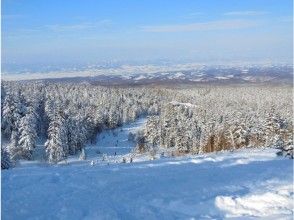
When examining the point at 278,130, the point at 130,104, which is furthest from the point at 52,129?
the point at 130,104

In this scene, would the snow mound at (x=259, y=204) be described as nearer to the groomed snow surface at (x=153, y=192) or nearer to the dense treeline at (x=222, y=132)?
the groomed snow surface at (x=153, y=192)

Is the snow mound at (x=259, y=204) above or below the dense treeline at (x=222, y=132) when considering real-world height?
above

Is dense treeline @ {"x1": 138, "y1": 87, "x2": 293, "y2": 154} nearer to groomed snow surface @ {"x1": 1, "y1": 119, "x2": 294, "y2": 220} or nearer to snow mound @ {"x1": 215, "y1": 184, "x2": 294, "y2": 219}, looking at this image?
groomed snow surface @ {"x1": 1, "y1": 119, "x2": 294, "y2": 220}

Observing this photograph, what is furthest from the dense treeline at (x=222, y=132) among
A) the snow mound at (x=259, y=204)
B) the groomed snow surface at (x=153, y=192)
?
the snow mound at (x=259, y=204)

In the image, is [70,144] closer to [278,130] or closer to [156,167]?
[278,130]

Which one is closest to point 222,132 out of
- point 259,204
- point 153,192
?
point 153,192

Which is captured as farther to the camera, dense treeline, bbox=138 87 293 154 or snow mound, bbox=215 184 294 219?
dense treeline, bbox=138 87 293 154

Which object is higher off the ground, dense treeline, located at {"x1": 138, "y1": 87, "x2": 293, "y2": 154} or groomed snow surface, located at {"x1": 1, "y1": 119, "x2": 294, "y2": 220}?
groomed snow surface, located at {"x1": 1, "y1": 119, "x2": 294, "y2": 220}

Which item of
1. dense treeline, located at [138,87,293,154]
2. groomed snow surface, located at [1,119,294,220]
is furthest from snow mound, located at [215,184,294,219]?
dense treeline, located at [138,87,293,154]
